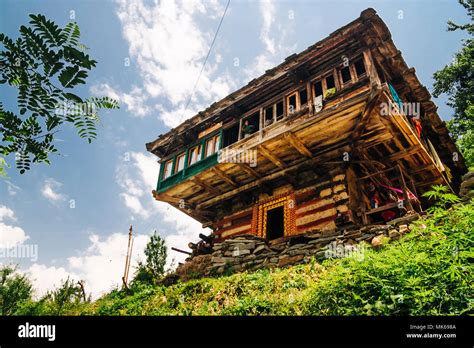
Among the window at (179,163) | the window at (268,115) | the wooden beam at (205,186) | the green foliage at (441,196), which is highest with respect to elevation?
the window at (268,115)

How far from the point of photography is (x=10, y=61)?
2.51 meters

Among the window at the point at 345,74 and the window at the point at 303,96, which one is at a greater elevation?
the window at the point at 345,74

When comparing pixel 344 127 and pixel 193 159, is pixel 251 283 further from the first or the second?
pixel 193 159

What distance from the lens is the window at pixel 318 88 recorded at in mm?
12578

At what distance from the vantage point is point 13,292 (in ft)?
85.9

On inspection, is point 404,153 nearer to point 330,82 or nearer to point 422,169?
point 422,169

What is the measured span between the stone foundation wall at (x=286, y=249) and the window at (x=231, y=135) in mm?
4758

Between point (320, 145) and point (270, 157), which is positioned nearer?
point (320, 145)

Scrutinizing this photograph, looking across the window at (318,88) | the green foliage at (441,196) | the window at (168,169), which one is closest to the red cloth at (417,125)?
the window at (318,88)

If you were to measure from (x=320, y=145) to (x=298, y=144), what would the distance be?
92 cm

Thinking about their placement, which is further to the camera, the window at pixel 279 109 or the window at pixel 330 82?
the window at pixel 279 109

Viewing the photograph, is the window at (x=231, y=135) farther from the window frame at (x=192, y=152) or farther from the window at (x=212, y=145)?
the window frame at (x=192, y=152)

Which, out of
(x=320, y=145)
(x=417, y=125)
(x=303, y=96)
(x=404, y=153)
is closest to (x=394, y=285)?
(x=320, y=145)
